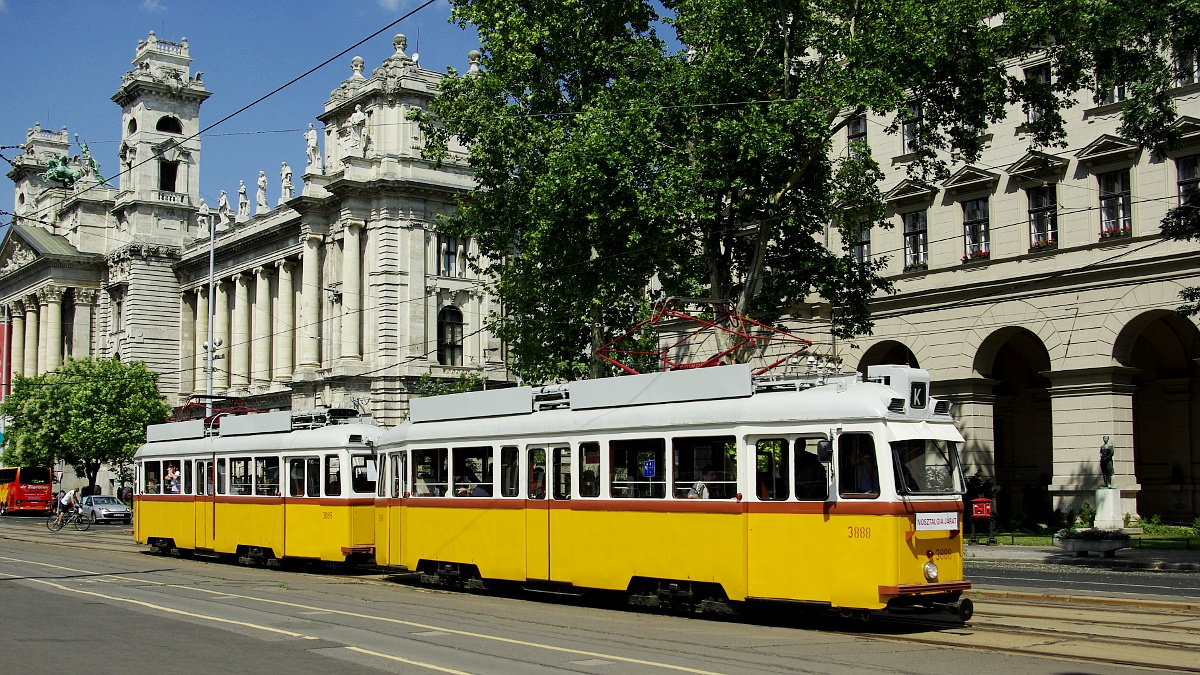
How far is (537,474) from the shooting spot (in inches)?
760

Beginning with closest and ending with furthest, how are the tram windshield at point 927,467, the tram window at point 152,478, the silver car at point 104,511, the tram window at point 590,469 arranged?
1. the tram windshield at point 927,467
2. the tram window at point 590,469
3. the tram window at point 152,478
4. the silver car at point 104,511

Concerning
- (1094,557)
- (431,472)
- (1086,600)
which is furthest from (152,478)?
(1086,600)

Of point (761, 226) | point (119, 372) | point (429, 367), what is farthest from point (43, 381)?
point (761, 226)

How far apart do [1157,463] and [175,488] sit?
28705 mm

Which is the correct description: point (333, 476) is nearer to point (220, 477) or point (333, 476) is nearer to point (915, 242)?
point (220, 477)

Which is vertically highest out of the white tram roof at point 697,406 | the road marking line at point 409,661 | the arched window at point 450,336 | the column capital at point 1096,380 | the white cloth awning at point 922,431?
the arched window at point 450,336

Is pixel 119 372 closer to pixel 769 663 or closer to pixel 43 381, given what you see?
pixel 43 381

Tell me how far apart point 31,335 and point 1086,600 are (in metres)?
93.8

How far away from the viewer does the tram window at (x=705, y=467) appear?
53.2 ft

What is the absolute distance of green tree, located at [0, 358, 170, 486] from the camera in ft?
233

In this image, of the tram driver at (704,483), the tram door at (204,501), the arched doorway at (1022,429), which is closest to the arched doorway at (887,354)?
the arched doorway at (1022,429)

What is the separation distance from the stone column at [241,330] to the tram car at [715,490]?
57399 millimetres

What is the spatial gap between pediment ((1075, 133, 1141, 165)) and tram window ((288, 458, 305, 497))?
2346cm

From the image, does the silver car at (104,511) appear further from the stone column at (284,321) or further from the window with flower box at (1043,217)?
the window with flower box at (1043,217)
